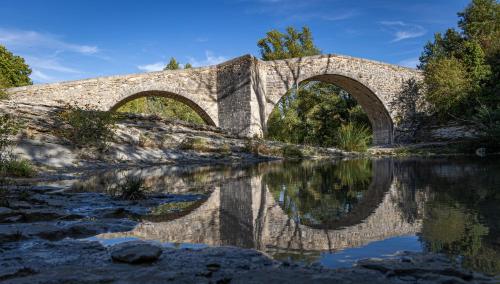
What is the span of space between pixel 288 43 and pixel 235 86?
58.2 ft

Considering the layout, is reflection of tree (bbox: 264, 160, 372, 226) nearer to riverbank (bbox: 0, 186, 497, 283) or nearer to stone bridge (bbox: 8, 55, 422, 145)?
riverbank (bbox: 0, 186, 497, 283)

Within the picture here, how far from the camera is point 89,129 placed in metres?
9.95

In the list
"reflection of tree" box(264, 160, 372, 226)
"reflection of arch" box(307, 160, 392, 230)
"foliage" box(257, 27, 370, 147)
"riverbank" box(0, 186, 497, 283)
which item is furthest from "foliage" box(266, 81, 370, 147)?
"riverbank" box(0, 186, 497, 283)

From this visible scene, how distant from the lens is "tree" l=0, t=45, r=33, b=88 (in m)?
27.9

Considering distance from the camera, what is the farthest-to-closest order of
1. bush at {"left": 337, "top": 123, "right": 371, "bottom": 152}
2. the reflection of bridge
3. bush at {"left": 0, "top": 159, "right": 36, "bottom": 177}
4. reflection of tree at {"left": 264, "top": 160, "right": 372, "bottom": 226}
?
bush at {"left": 337, "top": 123, "right": 371, "bottom": 152}, bush at {"left": 0, "top": 159, "right": 36, "bottom": 177}, reflection of tree at {"left": 264, "top": 160, "right": 372, "bottom": 226}, the reflection of bridge

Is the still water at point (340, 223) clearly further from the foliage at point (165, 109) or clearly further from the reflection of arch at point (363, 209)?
the foliage at point (165, 109)

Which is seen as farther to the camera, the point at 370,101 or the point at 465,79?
the point at 370,101

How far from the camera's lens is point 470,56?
19453 mm

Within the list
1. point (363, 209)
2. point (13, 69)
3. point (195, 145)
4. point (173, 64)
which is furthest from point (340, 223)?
point (173, 64)

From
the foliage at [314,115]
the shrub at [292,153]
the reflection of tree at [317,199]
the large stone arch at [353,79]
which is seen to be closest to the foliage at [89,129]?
the shrub at [292,153]

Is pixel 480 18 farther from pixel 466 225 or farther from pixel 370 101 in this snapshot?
pixel 466 225

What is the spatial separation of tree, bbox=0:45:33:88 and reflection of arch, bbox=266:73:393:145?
2116 cm

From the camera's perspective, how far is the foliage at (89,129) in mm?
9734

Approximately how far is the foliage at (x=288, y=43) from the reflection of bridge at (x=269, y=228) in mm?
30876
